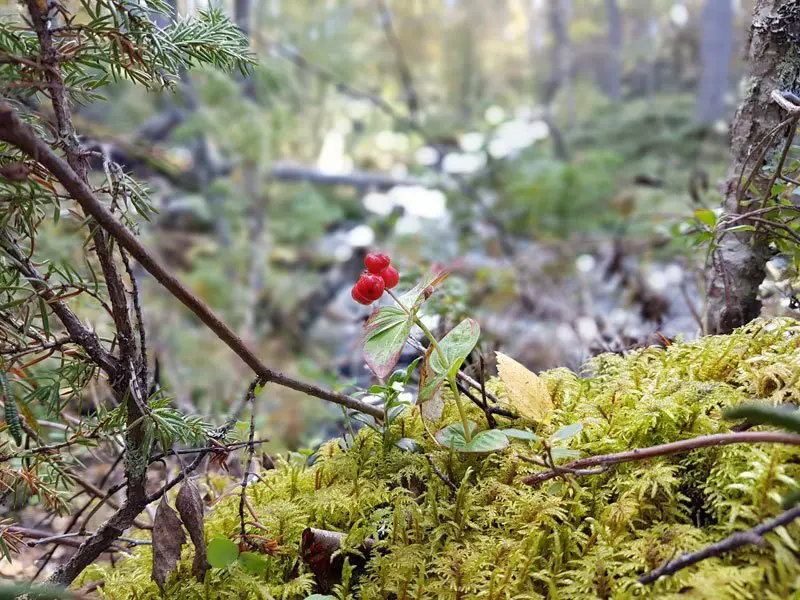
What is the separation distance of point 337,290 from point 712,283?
4.02 metres

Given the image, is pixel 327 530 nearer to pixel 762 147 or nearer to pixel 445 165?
pixel 762 147

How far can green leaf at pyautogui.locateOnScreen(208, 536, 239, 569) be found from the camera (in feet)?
2.18

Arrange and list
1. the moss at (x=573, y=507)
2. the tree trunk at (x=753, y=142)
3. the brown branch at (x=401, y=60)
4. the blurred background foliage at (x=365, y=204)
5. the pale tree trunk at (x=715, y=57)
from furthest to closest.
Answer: the pale tree trunk at (x=715, y=57) < the brown branch at (x=401, y=60) < the blurred background foliage at (x=365, y=204) < the tree trunk at (x=753, y=142) < the moss at (x=573, y=507)

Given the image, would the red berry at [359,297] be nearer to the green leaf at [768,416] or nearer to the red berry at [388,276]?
the red berry at [388,276]

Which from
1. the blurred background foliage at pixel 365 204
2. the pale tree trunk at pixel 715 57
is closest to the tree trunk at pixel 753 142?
the blurred background foliage at pixel 365 204

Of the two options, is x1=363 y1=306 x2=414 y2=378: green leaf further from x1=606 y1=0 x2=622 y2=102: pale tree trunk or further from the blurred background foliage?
x1=606 y1=0 x2=622 y2=102: pale tree trunk

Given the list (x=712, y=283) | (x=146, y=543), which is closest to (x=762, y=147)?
(x=712, y=283)

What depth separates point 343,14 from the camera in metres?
6.37

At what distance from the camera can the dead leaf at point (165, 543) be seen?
0.71 m

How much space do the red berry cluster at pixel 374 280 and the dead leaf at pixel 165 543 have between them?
389mm

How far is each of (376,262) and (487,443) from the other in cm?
30

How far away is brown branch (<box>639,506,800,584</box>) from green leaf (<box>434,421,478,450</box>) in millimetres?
272

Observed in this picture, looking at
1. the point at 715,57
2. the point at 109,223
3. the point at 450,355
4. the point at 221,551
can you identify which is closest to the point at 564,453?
the point at 450,355

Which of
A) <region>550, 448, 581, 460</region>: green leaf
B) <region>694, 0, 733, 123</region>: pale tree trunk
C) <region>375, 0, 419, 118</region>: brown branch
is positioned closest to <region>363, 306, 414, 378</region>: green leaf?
<region>550, 448, 581, 460</region>: green leaf
